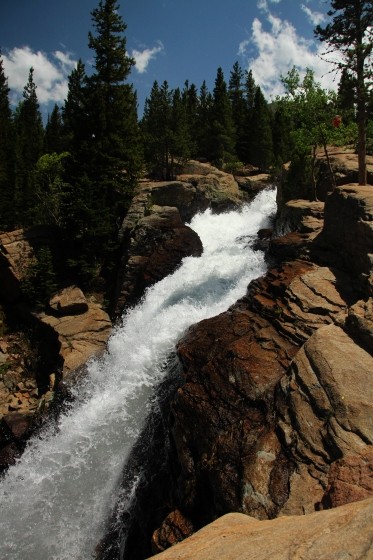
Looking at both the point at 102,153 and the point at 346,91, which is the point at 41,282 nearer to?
the point at 102,153

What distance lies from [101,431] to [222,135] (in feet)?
134

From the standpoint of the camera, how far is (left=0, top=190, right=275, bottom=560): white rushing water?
1095 centimetres

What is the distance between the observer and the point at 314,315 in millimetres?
11328

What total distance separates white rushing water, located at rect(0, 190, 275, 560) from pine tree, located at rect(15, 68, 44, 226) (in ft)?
51.1

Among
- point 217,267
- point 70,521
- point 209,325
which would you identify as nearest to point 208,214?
point 217,267

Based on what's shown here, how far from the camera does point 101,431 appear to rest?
13.3 metres

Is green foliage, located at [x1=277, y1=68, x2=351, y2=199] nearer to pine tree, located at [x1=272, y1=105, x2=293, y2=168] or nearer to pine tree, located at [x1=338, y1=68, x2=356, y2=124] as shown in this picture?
pine tree, located at [x1=338, y1=68, x2=356, y2=124]

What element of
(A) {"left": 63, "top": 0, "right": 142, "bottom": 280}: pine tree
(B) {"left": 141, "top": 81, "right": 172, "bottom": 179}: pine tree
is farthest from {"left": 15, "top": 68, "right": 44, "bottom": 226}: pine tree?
(B) {"left": 141, "top": 81, "right": 172, "bottom": 179}: pine tree

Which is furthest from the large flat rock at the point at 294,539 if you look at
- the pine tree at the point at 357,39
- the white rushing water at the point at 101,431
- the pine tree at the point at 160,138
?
the pine tree at the point at 160,138

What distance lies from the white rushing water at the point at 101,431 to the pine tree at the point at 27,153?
1558 centimetres

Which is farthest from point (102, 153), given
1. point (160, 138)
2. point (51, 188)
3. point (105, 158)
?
point (160, 138)

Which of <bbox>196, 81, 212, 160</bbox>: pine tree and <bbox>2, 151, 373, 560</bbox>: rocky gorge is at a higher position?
<bbox>196, 81, 212, 160</bbox>: pine tree

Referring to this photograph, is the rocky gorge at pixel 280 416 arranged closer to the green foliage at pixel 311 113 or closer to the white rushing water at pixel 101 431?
the white rushing water at pixel 101 431

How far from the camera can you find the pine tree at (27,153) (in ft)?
118
